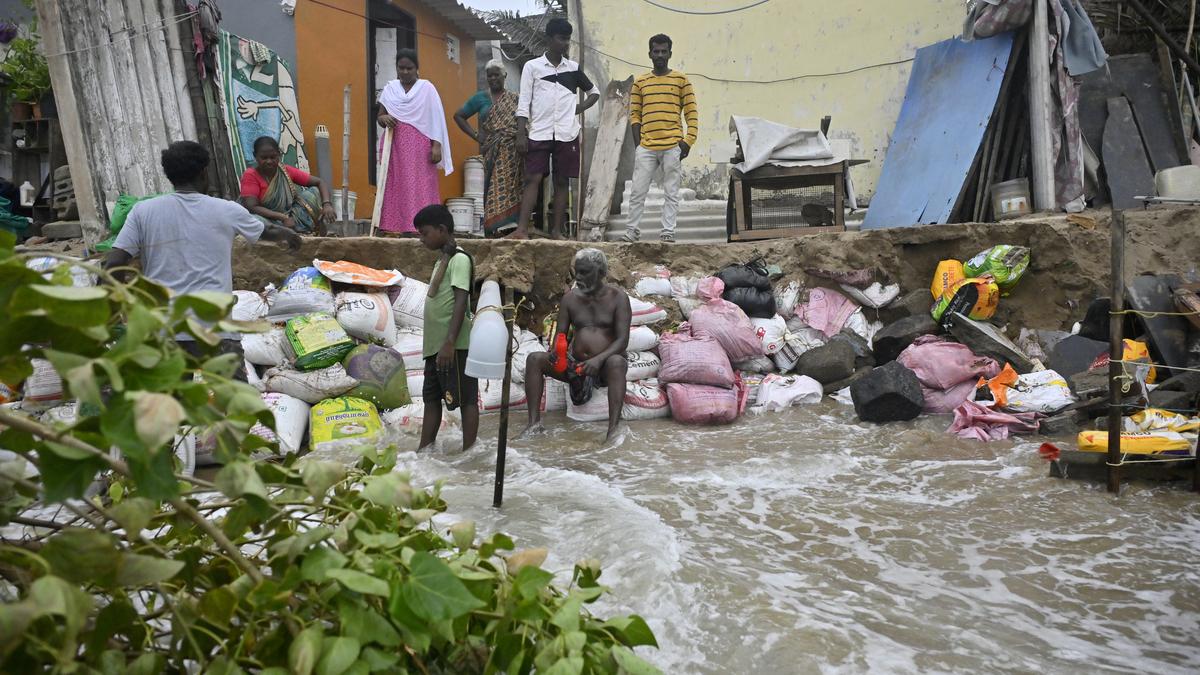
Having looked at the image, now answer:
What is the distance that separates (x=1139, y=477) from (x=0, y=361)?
15.2 ft

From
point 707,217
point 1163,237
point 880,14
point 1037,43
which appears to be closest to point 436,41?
point 707,217

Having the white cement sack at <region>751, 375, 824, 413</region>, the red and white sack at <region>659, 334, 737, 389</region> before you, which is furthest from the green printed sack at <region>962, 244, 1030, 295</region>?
the red and white sack at <region>659, 334, 737, 389</region>

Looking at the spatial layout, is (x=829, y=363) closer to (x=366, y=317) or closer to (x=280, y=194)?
Result: (x=366, y=317)

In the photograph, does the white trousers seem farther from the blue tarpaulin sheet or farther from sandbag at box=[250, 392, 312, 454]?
sandbag at box=[250, 392, 312, 454]

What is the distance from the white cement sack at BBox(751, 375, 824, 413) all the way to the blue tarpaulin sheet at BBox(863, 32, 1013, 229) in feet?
8.37

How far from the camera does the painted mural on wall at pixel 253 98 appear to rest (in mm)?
7590

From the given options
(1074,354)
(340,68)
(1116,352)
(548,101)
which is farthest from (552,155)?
(1116,352)

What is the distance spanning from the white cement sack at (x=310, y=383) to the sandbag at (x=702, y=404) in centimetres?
222

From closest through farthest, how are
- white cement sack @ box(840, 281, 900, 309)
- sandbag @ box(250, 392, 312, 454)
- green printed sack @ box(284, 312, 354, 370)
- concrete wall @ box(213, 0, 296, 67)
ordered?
sandbag @ box(250, 392, 312, 454), green printed sack @ box(284, 312, 354, 370), white cement sack @ box(840, 281, 900, 309), concrete wall @ box(213, 0, 296, 67)

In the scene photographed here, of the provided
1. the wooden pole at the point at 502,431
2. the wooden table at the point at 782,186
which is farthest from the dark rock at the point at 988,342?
the wooden pole at the point at 502,431

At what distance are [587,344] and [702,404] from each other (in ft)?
2.97

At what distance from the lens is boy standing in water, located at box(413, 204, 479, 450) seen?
4535 millimetres

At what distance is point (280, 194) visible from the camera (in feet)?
22.2

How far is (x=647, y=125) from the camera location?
7.57 meters
